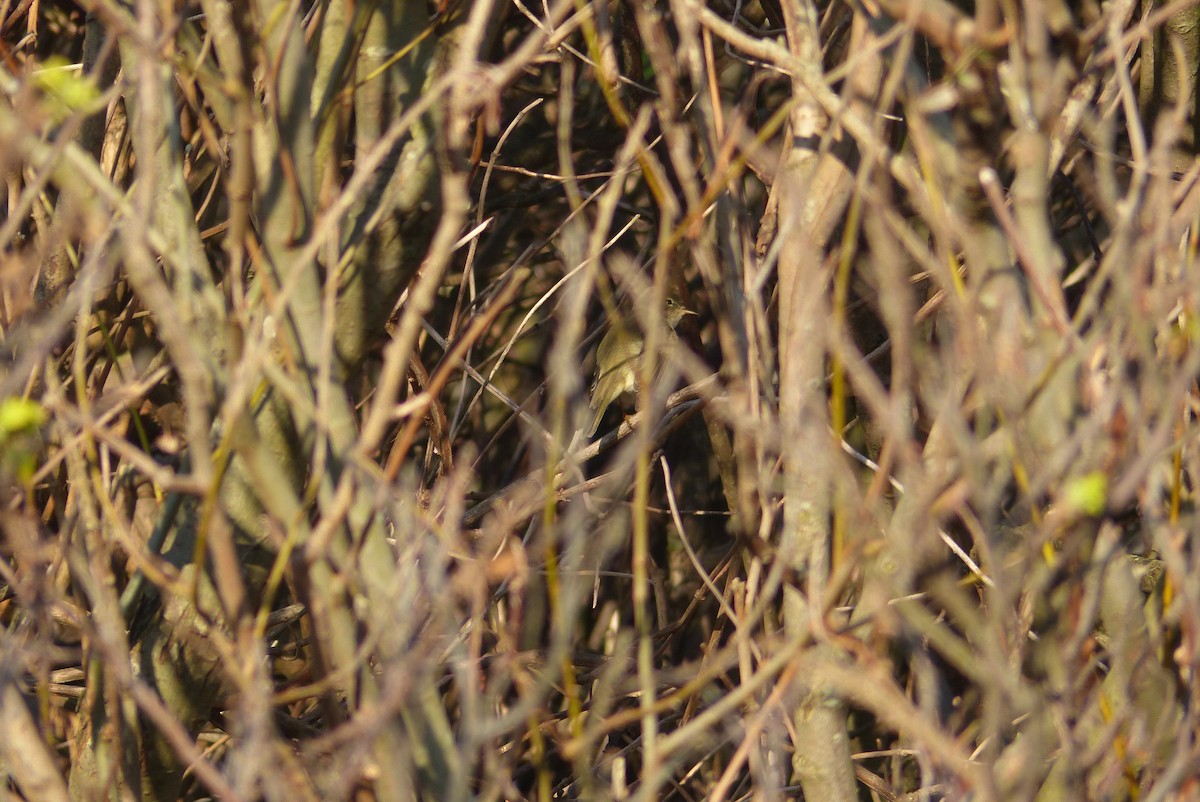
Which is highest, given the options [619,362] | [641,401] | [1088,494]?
[1088,494]

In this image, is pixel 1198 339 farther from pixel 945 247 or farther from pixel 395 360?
pixel 395 360

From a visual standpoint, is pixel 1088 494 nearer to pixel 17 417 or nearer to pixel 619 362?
pixel 17 417

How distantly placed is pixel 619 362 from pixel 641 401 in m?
0.71

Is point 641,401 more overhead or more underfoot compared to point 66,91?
more underfoot

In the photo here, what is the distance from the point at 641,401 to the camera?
151 centimetres

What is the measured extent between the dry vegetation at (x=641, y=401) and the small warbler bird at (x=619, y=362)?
0.36ft

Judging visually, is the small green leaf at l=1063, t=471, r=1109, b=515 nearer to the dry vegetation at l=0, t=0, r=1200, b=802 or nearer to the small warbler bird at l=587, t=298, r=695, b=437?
the dry vegetation at l=0, t=0, r=1200, b=802

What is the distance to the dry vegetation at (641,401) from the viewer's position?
998mm

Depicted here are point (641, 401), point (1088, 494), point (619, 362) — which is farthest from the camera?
point (619, 362)

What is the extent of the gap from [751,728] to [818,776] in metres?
0.49

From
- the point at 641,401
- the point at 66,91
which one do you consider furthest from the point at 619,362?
the point at 66,91

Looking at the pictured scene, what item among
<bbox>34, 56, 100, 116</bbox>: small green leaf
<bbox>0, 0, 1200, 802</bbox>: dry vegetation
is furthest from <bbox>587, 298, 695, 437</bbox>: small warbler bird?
<bbox>34, 56, 100, 116</bbox>: small green leaf

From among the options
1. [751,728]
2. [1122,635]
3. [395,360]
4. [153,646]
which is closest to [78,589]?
[153,646]

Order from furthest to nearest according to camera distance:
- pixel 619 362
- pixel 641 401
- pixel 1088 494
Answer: pixel 619 362 < pixel 641 401 < pixel 1088 494
